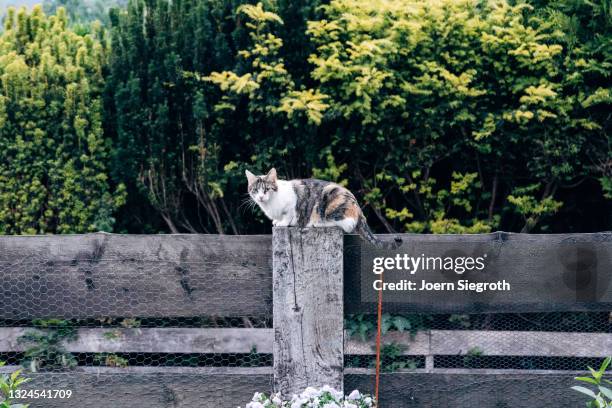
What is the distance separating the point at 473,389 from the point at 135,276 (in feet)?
5.26

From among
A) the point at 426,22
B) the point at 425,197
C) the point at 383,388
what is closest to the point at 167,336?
the point at 383,388

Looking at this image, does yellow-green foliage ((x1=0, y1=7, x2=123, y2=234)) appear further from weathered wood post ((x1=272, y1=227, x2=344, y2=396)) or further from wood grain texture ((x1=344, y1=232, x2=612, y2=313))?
wood grain texture ((x1=344, y1=232, x2=612, y2=313))

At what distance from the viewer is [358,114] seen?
488 centimetres

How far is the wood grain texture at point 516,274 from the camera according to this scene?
338 centimetres

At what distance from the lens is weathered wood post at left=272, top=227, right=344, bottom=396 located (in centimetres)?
334

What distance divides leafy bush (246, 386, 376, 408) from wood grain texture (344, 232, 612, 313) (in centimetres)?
38

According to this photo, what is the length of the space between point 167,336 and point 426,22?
2.59 meters

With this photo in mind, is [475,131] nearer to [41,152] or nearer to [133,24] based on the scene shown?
[133,24]

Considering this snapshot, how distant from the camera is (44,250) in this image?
11.3 feet

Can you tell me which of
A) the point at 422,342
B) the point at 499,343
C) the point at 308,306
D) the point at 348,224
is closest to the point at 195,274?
the point at 308,306

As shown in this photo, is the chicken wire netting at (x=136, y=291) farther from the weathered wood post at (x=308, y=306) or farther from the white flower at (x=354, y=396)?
the white flower at (x=354, y=396)

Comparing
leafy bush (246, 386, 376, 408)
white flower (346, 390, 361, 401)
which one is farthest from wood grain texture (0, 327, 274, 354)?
white flower (346, 390, 361, 401)

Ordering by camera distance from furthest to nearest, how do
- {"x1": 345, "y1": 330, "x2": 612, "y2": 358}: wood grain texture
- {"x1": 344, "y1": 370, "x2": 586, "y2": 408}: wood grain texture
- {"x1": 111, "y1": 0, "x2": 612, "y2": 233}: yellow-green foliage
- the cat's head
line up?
{"x1": 111, "y1": 0, "x2": 612, "y2": 233}: yellow-green foliage, the cat's head, {"x1": 345, "y1": 330, "x2": 612, "y2": 358}: wood grain texture, {"x1": 344, "y1": 370, "x2": 586, "y2": 408}: wood grain texture

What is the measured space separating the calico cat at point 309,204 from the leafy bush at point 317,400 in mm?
854
